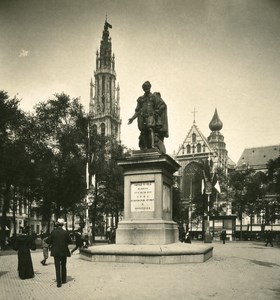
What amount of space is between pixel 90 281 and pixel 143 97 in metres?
9.09

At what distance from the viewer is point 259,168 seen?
116 metres

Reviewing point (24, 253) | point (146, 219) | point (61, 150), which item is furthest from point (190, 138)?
point (24, 253)

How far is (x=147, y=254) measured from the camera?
13.1m

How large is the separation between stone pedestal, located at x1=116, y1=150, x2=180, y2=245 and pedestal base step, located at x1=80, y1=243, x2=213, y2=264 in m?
0.68

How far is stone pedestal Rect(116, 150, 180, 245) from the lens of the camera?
1473 centimetres

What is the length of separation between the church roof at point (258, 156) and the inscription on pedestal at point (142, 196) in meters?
106

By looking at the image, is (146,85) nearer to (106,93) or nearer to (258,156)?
(258,156)

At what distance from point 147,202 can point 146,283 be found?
19.5ft

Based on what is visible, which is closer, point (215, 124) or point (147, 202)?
point (147, 202)

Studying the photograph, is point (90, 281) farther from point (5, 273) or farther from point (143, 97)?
point (143, 97)

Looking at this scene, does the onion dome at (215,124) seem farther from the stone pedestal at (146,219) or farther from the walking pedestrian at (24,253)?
the walking pedestrian at (24,253)

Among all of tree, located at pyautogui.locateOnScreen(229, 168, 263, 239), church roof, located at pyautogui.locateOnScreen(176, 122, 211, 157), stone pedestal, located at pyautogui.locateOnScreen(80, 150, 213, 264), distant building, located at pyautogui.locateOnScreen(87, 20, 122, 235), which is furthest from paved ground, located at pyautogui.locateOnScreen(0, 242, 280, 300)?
distant building, located at pyautogui.locateOnScreen(87, 20, 122, 235)

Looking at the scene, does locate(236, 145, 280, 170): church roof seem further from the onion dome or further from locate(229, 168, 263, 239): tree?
locate(229, 168, 263, 239): tree

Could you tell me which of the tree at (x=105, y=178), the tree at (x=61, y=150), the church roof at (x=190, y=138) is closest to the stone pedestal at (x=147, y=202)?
the tree at (x=61, y=150)
